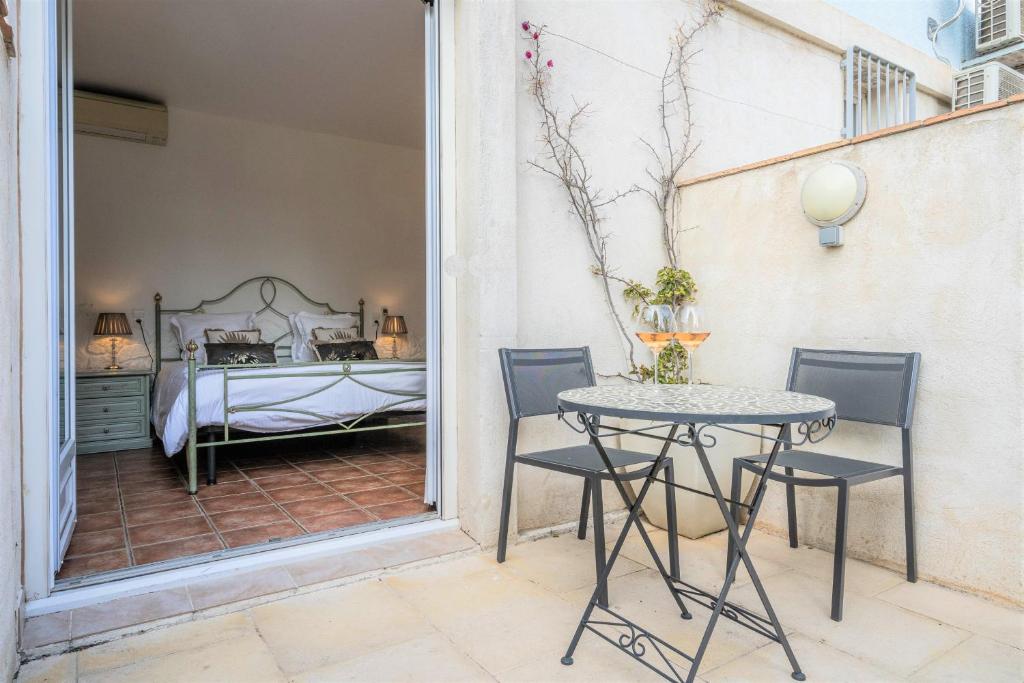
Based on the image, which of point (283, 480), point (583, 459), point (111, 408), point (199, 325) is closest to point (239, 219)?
point (199, 325)

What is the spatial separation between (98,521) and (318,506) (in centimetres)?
102

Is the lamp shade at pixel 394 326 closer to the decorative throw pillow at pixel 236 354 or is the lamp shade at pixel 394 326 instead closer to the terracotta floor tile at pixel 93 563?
the decorative throw pillow at pixel 236 354

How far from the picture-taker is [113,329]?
511cm

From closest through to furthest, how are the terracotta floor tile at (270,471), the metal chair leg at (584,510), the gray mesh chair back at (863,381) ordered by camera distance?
the gray mesh chair back at (863,381) < the metal chair leg at (584,510) < the terracotta floor tile at (270,471)

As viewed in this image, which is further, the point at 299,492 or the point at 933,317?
the point at 299,492

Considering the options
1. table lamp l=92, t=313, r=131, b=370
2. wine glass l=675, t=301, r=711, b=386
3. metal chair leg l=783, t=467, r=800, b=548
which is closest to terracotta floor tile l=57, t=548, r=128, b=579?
wine glass l=675, t=301, r=711, b=386

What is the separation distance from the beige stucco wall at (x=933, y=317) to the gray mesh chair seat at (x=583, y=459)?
938 mm

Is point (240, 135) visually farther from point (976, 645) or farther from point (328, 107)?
point (976, 645)

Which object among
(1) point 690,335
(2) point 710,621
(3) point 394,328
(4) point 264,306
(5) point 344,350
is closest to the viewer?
(2) point 710,621

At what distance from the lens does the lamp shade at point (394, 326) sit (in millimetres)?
6730

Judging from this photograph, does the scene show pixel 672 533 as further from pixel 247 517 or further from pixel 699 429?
pixel 247 517

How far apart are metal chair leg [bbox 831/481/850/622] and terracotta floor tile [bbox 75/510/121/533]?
120 inches

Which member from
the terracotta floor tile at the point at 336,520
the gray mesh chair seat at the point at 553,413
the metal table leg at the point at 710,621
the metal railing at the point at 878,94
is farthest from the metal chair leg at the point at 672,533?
the metal railing at the point at 878,94

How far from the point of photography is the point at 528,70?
2.83 m
